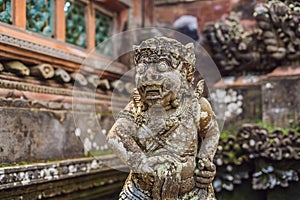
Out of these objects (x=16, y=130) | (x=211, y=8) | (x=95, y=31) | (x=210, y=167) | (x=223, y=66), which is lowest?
(x=210, y=167)

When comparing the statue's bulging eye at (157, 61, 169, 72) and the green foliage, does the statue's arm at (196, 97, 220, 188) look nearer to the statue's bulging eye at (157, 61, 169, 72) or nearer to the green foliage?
the statue's bulging eye at (157, 61, 169, 72)

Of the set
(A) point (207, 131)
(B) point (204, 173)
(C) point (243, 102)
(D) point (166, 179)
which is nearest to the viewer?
(D) point (166, 179)

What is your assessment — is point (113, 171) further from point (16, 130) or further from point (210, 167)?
point (210, 167)

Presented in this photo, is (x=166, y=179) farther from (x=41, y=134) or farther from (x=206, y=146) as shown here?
(x=41, y=134)

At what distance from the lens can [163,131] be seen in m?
1.69

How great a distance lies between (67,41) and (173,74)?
69.2 inches

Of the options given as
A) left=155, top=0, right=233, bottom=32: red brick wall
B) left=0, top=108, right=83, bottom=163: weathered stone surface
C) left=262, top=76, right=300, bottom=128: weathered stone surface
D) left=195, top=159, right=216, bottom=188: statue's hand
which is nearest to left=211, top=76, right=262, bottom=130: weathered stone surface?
left=262, top=76, right=300, bottom=128: weathered stone surface

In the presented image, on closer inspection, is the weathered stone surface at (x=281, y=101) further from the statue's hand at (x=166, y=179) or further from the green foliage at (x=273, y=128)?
the statue's hand at (x=166, y=179)

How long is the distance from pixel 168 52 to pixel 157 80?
15cm

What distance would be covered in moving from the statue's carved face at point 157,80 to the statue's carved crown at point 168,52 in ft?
0.08

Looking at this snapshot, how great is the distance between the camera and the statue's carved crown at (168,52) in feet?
5.41

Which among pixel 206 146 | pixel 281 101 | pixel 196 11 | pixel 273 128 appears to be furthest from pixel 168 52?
pixel 196 11

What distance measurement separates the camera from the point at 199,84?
1853 millimetres

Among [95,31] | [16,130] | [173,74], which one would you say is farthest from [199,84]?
[95,31]
